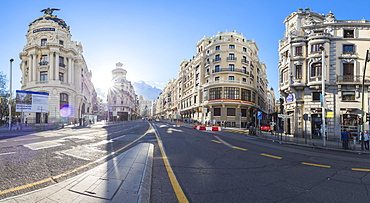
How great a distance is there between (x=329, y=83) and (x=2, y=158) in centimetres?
2917

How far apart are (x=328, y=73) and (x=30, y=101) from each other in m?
43.0

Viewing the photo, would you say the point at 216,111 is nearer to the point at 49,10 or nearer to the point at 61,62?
the point at 61,62

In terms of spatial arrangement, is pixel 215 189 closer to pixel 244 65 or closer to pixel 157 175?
pixel 157 175

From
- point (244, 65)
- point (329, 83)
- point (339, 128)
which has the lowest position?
point (339, 128)

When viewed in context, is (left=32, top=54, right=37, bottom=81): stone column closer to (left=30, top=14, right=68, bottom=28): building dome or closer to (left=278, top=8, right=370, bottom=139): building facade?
(left=30, top=14, right=68, bottom=28): building dome

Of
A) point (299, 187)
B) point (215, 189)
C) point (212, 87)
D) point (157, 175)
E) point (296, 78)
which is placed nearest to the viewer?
point (215, 189)

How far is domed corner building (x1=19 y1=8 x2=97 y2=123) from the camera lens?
3947cm

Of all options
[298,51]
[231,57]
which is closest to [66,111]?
[231,57]

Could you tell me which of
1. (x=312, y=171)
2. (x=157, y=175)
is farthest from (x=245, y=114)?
(x=157, y=175)

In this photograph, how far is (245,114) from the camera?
4697 cm

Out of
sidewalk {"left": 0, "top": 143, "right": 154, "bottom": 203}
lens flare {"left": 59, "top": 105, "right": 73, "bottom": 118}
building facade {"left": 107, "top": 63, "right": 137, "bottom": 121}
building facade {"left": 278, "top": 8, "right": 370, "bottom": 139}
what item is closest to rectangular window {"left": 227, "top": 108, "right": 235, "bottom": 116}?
building facade {"left": 278, "top": 8, "right": 370, "bottom": 139}

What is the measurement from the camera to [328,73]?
21.7 m

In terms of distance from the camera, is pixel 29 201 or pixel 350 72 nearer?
pixel 29 201

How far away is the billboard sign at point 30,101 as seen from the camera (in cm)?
2485
